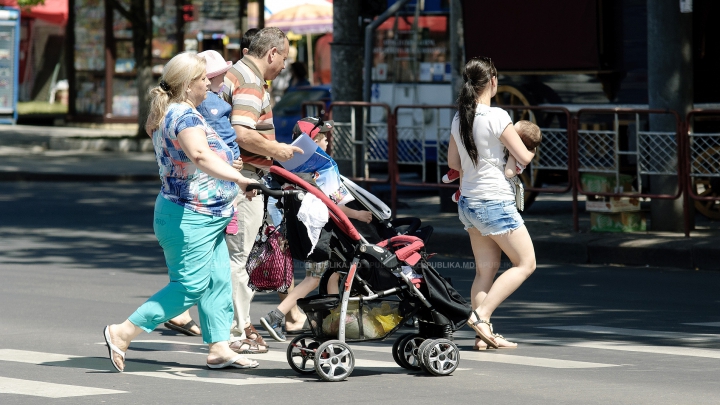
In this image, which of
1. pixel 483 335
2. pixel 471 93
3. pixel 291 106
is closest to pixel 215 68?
pixel 471 93

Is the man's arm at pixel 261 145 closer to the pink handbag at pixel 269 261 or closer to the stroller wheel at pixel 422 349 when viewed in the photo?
the pink handbag at pixel 269 261

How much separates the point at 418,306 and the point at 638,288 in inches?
167

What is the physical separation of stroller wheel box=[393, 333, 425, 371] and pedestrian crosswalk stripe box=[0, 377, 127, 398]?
1524mm

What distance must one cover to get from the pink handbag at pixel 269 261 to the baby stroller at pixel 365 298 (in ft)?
4.02

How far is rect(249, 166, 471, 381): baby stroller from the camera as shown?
6621 millimetres

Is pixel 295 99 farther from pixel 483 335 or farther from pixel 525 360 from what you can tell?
pixel 525 360

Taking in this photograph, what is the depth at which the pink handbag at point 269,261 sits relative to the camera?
8.05 meters

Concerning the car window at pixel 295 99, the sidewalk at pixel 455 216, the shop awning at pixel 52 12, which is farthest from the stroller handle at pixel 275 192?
the shop awning at pixel 52 12

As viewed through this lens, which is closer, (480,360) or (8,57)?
(480,360)

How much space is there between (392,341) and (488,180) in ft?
4.29

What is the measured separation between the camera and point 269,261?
26.5ft

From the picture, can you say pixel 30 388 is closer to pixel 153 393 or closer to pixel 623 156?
pixel 153 393

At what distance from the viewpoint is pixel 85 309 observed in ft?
31.0

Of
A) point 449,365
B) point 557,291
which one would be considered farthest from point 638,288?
point 449,365
